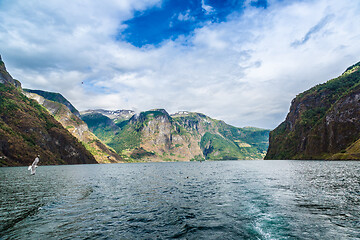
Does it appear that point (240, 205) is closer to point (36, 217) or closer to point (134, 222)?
point (134, 222)

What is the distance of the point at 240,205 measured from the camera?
26.2 meters

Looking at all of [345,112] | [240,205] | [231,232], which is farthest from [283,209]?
[345,112]

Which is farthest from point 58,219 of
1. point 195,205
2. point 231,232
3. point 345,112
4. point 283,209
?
point 345,112

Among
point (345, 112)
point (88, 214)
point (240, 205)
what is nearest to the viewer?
point (88, 214)

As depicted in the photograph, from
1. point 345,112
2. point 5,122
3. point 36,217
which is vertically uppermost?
point 345,112

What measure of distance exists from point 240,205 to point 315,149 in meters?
215

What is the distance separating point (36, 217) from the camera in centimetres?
2088

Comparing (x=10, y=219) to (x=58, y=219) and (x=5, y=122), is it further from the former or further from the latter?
(x=5, y=122)

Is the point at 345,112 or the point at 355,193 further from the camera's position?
the point at 345,112

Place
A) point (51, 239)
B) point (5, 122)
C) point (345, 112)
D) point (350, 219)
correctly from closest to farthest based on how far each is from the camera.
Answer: point (51, 239) < point (350, 219) < point (345, 112) < point (5, 122)

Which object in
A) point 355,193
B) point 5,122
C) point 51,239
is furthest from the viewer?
point 5,122

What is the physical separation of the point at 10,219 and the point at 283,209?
30.7 metres

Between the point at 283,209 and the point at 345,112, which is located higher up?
the point at 345,112

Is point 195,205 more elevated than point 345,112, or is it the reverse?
point 345,112
